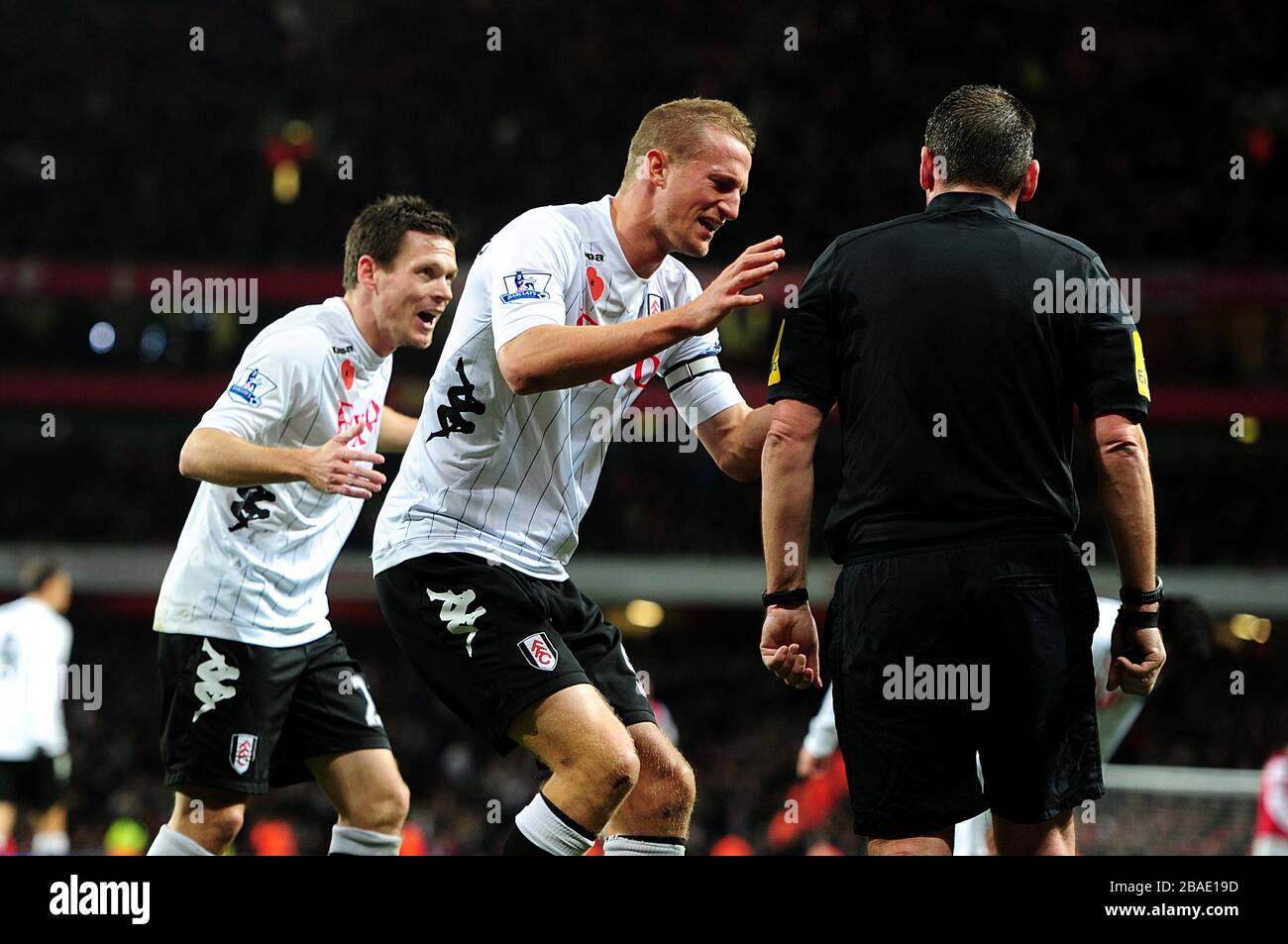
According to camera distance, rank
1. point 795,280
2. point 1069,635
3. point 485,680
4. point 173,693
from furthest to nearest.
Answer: point 795,280, point 173,693, point 485,680, point 1069,635

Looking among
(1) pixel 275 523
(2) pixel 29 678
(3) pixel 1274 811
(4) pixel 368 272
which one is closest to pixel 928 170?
(4) pixel 368 272

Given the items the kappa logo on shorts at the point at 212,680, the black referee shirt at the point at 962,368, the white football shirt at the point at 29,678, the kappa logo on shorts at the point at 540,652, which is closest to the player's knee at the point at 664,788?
the kappa logo on shorts at the point at 540,652

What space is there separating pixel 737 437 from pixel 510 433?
0.81 m

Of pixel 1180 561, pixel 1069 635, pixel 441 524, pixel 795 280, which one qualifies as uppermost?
pixel 795 280

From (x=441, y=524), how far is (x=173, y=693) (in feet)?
4.47

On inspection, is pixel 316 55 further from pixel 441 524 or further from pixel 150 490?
pixel 441 524

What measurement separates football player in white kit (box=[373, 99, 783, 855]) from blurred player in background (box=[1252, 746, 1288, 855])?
5043 mm

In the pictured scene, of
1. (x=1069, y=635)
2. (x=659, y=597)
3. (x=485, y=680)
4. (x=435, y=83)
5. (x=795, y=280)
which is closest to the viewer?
(x=1069, y=635)

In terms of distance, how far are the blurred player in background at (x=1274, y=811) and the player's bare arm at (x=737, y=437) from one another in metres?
4.89

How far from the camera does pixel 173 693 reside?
476cm

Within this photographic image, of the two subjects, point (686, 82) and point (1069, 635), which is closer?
point (1069, 635)

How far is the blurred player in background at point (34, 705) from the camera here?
27.8 feet

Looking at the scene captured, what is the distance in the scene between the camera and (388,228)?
16.4ft
